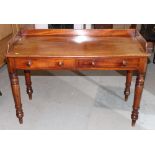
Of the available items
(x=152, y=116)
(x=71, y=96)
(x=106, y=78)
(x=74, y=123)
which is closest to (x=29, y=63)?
(x=74, y=123)

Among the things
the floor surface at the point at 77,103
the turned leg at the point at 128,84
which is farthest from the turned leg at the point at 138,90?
the turned leg at the point at 128,84

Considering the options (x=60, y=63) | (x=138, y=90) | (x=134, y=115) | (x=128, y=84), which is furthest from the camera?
(x=128, y=84)

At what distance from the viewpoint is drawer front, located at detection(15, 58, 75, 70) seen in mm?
1696

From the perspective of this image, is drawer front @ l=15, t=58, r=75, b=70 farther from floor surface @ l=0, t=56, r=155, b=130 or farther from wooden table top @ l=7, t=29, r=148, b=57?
floor surface @ l=0, t=56, r=155, b=130

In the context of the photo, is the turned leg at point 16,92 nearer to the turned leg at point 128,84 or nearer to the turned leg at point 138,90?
the turned leg at point 138,90

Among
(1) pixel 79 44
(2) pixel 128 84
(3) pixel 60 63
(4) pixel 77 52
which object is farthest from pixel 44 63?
(2) pixel 128 84

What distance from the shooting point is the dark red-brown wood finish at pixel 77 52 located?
5.51ft

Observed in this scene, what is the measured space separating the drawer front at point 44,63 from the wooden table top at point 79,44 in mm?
42

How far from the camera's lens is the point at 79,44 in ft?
6.27

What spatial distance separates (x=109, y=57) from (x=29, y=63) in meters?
0.63

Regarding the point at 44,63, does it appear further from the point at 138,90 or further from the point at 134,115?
the point at 134,115

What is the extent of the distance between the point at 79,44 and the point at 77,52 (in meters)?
0.20

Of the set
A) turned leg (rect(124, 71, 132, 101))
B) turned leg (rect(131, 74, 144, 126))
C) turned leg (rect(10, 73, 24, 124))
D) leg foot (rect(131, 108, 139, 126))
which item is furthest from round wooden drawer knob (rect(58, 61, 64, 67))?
turned leg (rect(124, 71, 132, 101))
